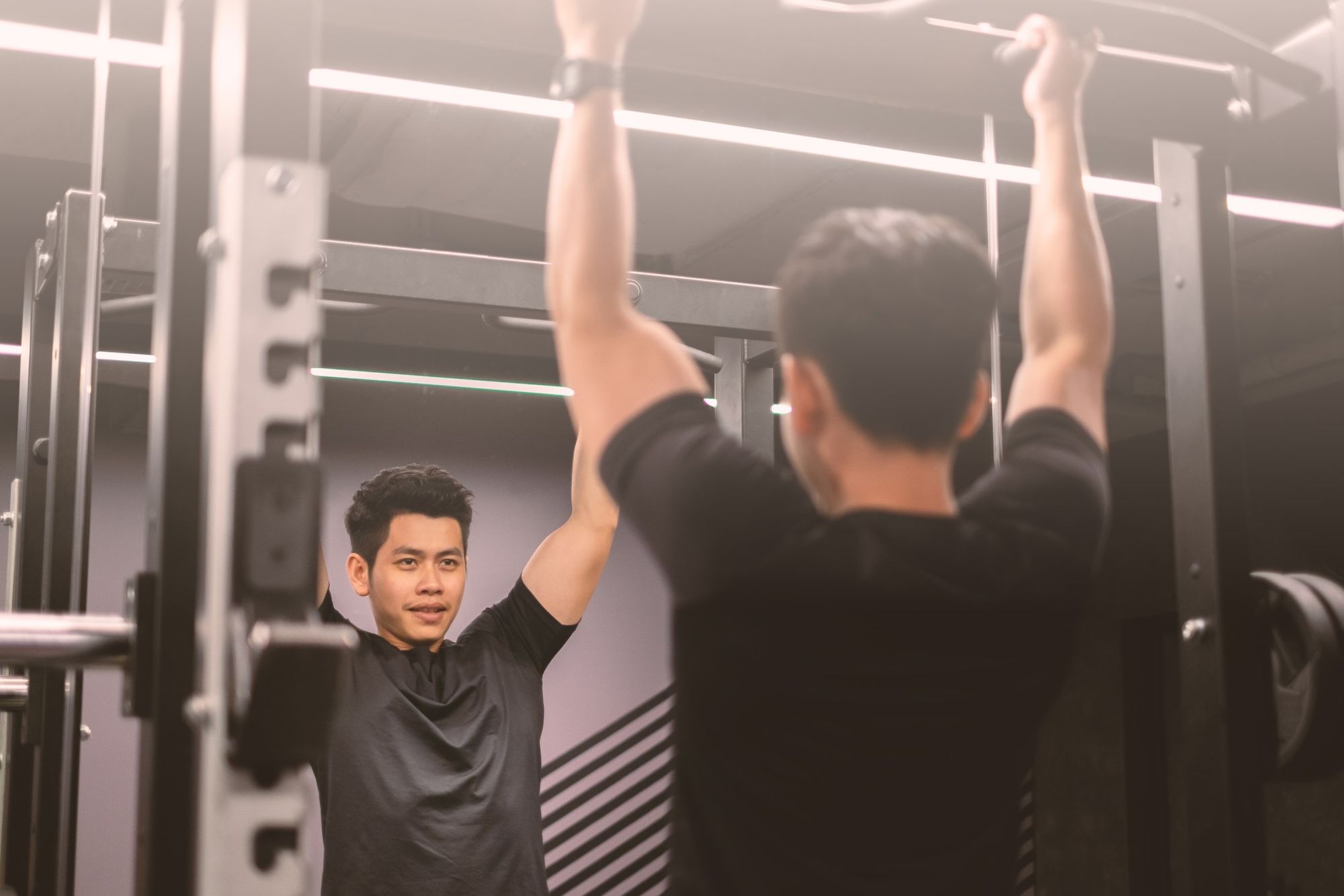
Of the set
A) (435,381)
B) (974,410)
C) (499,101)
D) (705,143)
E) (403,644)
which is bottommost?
(403,644)

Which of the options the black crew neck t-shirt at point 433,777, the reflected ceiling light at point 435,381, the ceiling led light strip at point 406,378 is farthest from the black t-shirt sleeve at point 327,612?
the reflected ceiling light at point 435,381

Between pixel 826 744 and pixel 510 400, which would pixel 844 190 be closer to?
pixel 510 400

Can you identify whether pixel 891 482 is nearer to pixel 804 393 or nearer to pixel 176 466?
pixel 804 393

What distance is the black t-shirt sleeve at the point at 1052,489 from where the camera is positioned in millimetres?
1417

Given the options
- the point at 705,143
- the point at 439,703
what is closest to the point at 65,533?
the point at 439,703

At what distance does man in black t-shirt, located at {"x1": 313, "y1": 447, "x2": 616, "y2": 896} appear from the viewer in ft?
9.16

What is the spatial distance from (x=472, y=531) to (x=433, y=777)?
186 inches

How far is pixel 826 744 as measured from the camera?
4.40ft

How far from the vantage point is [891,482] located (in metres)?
1.38

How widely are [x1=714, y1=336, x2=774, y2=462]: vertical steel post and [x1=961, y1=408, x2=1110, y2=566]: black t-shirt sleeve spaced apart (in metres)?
2.06

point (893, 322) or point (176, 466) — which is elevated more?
point (893, 322)

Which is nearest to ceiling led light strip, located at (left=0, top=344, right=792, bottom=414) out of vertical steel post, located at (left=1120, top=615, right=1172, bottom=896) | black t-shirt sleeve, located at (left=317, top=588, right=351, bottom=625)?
black t-shirt sleeve, located at (left=317, top=588, right=351, bottom=625)

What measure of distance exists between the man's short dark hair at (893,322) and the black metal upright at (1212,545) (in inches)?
31.5

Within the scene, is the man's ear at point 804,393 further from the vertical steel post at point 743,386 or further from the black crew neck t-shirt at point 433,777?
the vertical steel post at point 743,386
